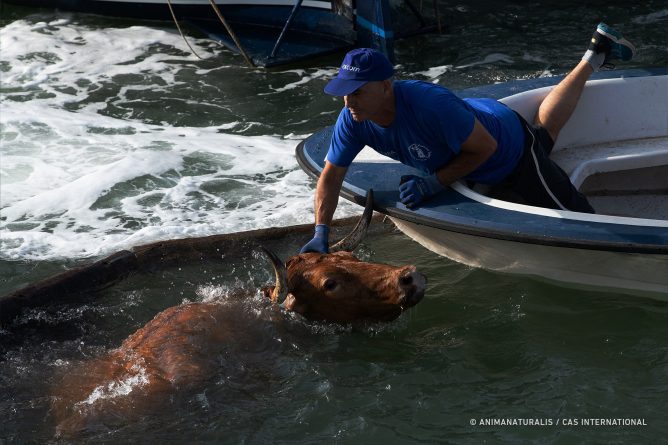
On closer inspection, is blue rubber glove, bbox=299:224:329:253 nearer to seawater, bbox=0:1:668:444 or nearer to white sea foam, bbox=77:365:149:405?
seawater, bbox=0:1:668:444

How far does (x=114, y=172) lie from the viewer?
8.24 metres

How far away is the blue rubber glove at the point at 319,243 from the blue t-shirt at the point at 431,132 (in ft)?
1.20

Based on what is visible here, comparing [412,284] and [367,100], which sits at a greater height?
[367,100]

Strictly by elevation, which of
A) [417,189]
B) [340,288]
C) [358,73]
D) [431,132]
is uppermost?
[358,73]

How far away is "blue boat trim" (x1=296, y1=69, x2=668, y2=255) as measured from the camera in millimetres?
4848

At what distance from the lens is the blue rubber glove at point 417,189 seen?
527cm

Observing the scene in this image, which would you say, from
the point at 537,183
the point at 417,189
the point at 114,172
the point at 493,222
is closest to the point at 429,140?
the point at 417,189

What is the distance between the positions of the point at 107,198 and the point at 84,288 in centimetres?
209

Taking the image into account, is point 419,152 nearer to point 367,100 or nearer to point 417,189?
point 417,189

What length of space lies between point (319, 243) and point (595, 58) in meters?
2.11

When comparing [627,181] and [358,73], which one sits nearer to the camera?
[358,73]

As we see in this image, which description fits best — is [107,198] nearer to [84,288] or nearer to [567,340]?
[84,288]

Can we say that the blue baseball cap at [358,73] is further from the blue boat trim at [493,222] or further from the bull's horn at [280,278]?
the bull's horn at [280,278]

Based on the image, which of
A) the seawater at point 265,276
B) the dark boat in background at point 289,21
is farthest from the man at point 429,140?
the dark boat in background at point 289,21
